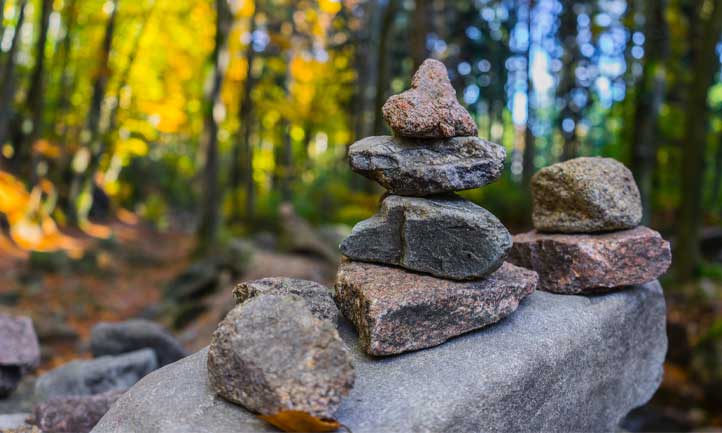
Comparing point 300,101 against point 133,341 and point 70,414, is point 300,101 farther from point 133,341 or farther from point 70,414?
point 70,414

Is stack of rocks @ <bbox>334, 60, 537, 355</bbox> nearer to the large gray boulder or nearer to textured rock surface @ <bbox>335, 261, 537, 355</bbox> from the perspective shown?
textured rock surface @ <bbox>335, 261, 537, 355</bbox>

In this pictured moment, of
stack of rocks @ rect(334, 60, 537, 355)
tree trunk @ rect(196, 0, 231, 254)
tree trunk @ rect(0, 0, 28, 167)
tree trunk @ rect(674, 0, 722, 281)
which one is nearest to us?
stack of rocks @ rect(334, 60, 537, 355)

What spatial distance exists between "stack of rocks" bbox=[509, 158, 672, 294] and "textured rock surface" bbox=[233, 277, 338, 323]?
68.0 inches

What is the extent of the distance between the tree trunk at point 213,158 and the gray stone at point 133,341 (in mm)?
7877

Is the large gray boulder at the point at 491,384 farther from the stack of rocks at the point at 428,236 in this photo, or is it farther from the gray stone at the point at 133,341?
the gray stone at the point at 133,341

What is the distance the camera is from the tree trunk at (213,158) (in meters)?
13.1

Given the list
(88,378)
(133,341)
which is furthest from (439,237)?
(133,341)

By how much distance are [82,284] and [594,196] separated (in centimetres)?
1100

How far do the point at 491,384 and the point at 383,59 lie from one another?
404 inches

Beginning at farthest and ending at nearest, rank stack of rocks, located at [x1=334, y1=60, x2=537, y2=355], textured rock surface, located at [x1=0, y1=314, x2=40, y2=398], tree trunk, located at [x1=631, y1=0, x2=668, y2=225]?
tree trunk, located at [x1=631, y1=0, x2=668, y2=225] → textured rock surface, located at [x1=0, y1=314, x2=40, y2=398] → stack of rocks, located at [x1=334, y1=60, x2=537, y2=355]

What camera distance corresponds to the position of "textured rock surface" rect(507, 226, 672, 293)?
400 cm

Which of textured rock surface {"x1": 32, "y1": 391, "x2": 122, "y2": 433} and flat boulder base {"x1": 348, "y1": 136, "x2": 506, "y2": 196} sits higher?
flat boulder base {"x1": 348, "y1": 136, "x2": 506, "y2": 196}

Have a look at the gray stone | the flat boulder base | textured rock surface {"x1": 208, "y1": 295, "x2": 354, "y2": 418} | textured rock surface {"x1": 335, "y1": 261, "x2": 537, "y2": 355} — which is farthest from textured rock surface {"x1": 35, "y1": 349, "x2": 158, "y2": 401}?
the flat boulder base

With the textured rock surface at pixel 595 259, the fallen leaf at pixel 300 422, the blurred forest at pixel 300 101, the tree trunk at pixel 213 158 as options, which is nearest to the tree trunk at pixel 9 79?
the blurred forest at pixel 300 101
